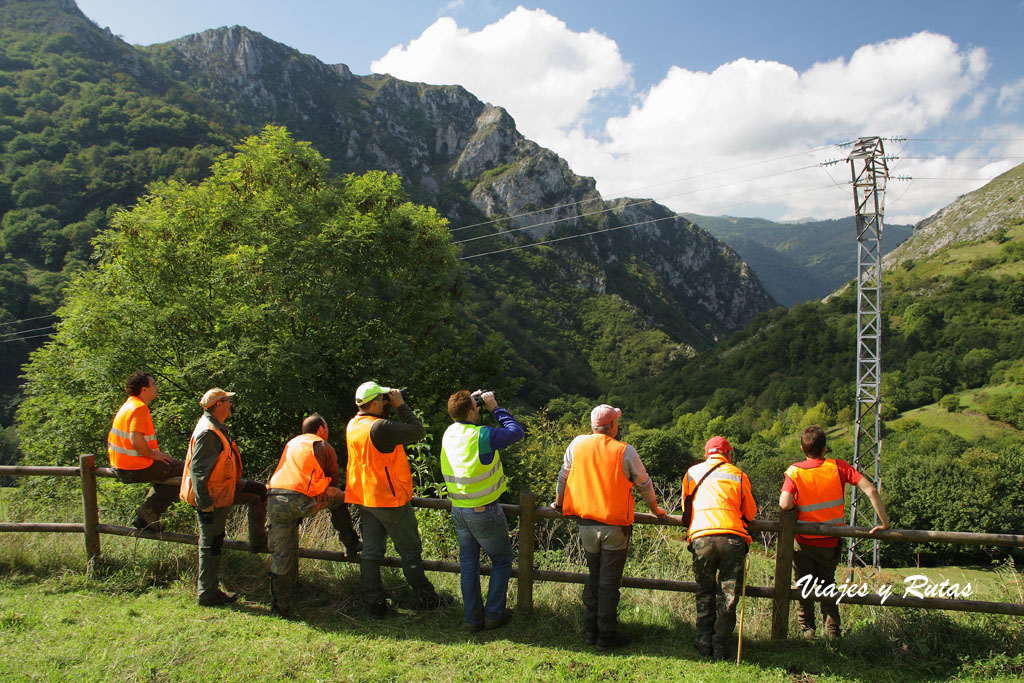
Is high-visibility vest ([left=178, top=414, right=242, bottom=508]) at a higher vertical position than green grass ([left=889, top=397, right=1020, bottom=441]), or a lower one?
higher

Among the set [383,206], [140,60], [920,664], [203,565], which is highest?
[140,60]

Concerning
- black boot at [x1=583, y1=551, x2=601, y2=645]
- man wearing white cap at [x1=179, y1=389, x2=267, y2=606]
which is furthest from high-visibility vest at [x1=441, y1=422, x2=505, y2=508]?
man wearing white cap at [x1=179, y1=389, x2=267, y2=606]

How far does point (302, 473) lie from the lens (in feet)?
14.0

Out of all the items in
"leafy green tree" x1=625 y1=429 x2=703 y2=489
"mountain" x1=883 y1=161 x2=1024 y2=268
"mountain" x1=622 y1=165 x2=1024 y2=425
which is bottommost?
"leafy green tree" x1=625 y1=429 x2=703 y2=489

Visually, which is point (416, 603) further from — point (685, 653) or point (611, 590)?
point (685, 653)

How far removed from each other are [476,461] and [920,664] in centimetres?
330

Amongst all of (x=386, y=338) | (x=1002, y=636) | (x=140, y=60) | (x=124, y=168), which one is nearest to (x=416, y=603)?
(x=1002, y=636)

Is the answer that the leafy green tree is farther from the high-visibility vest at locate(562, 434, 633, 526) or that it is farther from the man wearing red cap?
the high-visibility vest at locate(562, 434, 633, 526)

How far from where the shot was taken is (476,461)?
12.9ft

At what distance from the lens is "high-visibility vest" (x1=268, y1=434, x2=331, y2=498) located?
4238 mm

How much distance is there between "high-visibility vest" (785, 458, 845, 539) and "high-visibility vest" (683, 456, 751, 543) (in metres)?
0.57

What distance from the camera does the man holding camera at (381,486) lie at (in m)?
4.02

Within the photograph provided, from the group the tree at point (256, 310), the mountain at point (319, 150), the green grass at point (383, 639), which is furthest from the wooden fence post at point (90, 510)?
the mountain at point (319, 150)

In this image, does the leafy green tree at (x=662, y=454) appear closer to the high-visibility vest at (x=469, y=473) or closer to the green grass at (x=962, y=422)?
the green grass at (x=962, y=422)
